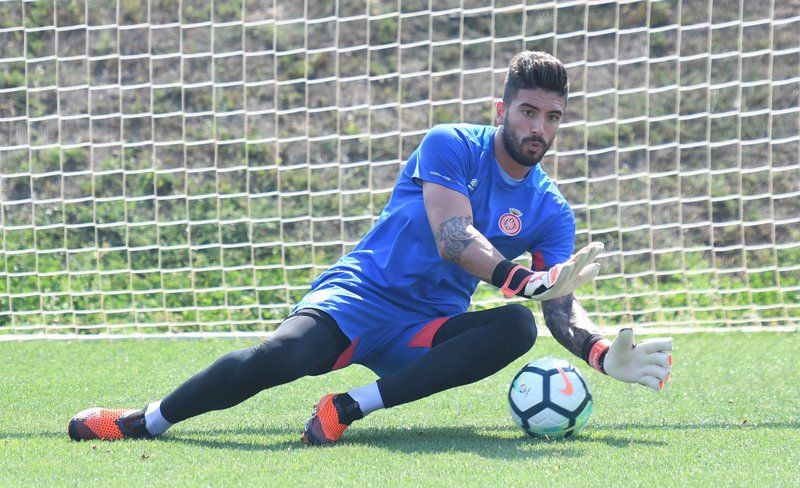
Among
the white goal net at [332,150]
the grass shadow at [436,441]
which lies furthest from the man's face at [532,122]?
the white goal net at [332,150]

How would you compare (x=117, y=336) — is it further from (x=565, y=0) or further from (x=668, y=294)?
(x=565, y=0)

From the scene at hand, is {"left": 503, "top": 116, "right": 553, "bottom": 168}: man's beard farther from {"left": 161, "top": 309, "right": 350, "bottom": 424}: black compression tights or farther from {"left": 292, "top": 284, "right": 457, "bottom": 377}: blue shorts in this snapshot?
{"left": 161, "top": 309, "right": 350, "bottom": 424}: black compression tights

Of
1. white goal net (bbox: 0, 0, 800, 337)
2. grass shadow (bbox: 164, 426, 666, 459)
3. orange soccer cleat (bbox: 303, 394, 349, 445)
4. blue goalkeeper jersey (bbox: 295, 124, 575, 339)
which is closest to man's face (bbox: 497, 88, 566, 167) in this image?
blue goalkeeper jersey (bbox: 295, 124, 575, 339)

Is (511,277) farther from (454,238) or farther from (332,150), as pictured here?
(332,150)

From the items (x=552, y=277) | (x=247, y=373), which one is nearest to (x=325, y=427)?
(x=247, y=373)

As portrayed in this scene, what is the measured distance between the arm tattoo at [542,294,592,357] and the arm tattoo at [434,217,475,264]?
53cm

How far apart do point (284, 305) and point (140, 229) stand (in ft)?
5.16

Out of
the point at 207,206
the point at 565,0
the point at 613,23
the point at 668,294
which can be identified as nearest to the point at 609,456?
the point at 668,294

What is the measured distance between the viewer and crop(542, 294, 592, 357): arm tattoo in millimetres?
4172

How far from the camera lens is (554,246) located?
430 cm

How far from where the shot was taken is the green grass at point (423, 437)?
129 inches

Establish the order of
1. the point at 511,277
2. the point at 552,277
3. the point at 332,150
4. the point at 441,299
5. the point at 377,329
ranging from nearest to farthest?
the point at 552,277 → the point at 511,277 → the point at 377,329 → the point at 441,299 → the point at 332,150

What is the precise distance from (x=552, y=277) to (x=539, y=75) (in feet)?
2.93

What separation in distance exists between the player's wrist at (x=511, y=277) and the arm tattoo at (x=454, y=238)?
173mm
